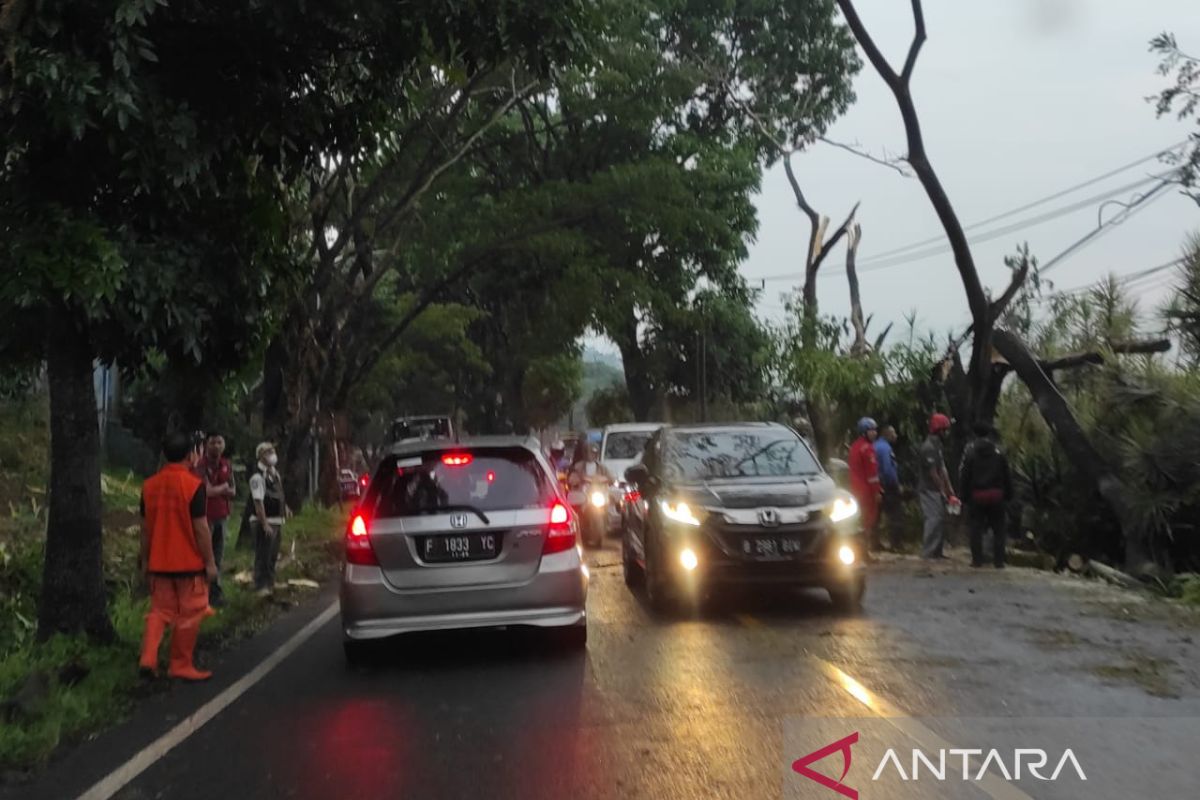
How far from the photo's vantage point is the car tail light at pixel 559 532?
343 inches

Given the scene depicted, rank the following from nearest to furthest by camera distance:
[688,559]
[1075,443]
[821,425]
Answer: [688,559] → [1075,443] → [821,425]

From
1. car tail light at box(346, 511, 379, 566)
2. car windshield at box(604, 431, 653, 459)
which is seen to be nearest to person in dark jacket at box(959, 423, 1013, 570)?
car windshield at box(604, 431, 653, 459)

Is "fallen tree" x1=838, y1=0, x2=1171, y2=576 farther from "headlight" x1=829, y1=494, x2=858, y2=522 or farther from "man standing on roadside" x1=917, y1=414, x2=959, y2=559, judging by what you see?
"headlight" x1=829, y1=494, x2=858, y2=522

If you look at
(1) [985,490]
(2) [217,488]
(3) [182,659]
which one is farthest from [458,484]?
(1) [985,490]

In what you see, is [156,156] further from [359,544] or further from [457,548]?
[457,548]

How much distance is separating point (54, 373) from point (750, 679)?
18.1 ft

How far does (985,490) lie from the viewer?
13.9 meters

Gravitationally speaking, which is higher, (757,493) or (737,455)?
(737,455)

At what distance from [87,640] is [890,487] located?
10.3 m

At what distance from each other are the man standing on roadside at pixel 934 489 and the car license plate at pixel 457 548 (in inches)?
310

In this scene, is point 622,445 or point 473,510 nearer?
point 473,510

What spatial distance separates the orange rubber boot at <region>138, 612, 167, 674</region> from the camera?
8219mm

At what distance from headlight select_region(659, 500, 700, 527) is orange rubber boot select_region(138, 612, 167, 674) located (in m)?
4.30

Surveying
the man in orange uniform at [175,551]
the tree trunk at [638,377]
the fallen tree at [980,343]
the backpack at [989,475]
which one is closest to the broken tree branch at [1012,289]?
the fallen tree at [980,343]
